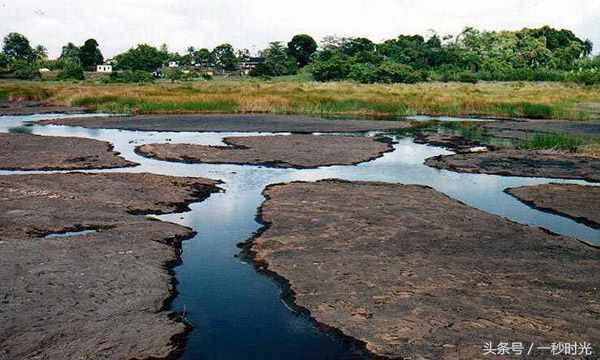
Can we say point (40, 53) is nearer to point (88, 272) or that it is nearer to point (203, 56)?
point (203, 56)

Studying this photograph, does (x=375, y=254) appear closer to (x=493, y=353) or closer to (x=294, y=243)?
(x=294, y=243)

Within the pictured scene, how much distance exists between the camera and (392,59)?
349 feet

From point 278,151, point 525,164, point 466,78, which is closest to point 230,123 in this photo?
point 278,151

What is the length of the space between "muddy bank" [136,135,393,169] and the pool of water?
805 mm

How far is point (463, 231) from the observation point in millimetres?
12977

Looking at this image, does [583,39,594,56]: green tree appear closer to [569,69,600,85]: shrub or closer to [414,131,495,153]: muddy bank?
[569,69,600,85]: shrub

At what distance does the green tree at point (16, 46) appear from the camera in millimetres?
137125

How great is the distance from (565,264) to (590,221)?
15.3 feet

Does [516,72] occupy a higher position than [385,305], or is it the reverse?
[516,72]

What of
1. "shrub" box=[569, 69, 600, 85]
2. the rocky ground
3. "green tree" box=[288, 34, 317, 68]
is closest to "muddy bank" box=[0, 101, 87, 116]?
the rocky ground

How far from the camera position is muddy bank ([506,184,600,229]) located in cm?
1513

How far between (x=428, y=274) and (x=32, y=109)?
48.9 metres

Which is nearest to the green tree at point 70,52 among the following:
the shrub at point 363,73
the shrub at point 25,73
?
the shrub at point 25,73

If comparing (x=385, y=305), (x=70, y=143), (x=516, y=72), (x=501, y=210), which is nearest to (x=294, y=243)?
(x=385, y=305)
